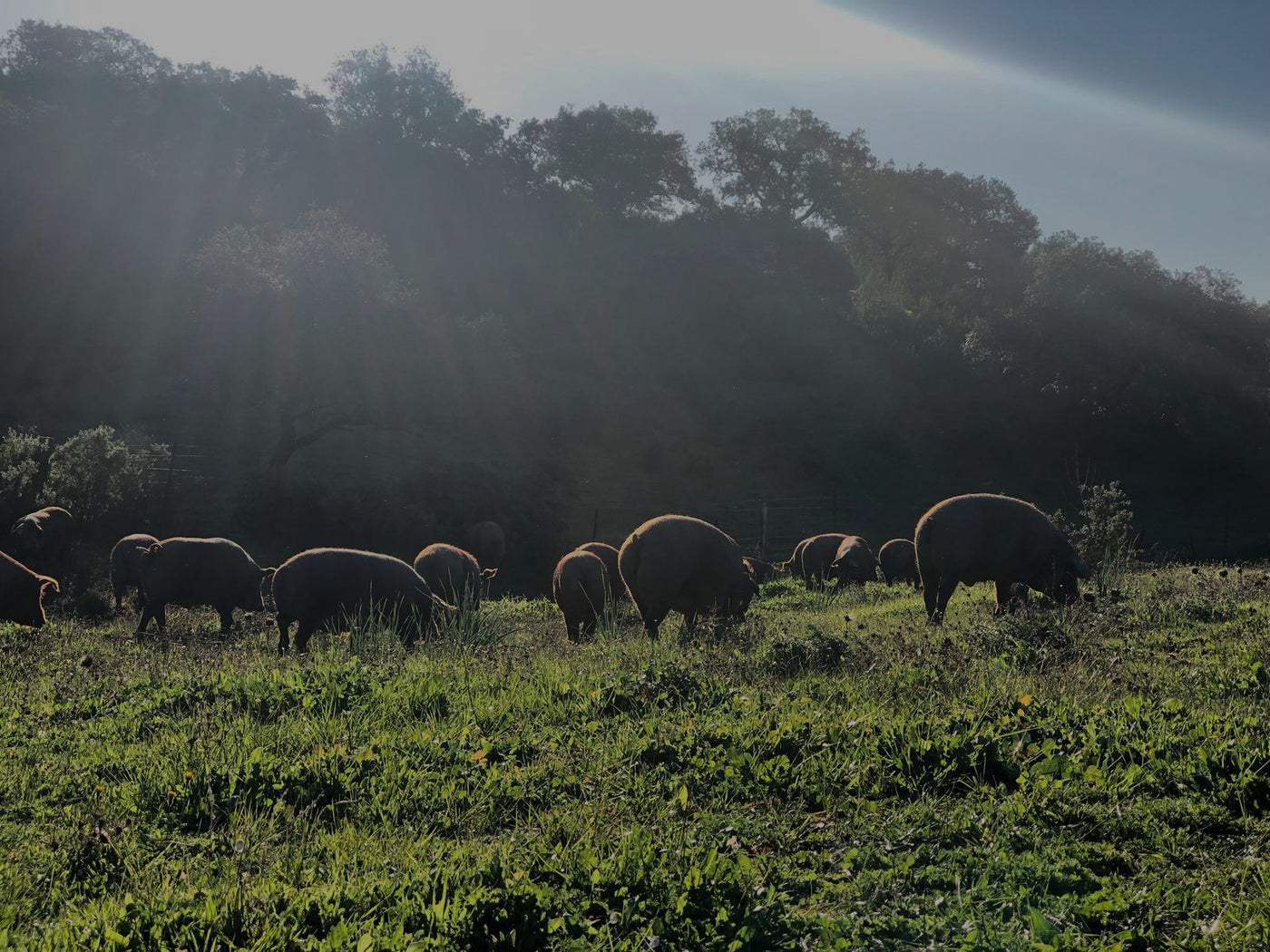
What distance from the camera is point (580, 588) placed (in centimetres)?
1395

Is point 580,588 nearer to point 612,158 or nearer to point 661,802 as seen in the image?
point 661,802

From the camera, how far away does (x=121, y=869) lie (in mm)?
3975

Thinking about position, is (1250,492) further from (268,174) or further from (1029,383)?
(268,174)

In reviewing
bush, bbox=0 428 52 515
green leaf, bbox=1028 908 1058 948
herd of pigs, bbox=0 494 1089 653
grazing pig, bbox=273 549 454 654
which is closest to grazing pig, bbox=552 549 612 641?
herd of pigs, bbox=0 494 1089 653

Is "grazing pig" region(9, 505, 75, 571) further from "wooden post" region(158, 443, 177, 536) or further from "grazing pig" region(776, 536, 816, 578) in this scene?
"grazing pig" region(776, 536, 816, 578)

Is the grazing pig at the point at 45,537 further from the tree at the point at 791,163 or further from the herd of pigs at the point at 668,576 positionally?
the tree at the point at 791,163

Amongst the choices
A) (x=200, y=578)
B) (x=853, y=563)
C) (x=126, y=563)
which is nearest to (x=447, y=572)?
(x=200, y=578)

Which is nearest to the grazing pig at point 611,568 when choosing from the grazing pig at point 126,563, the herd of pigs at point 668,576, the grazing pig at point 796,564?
the herd of pigs at point 668,576

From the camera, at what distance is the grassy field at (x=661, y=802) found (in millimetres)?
3439

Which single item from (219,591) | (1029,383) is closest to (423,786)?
(219,591)

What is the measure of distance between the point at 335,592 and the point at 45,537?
13.1 m

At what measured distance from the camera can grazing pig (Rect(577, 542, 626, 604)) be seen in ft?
50.1

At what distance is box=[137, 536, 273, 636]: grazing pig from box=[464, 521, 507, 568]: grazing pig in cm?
1219

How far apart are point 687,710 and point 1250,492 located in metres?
42.0
